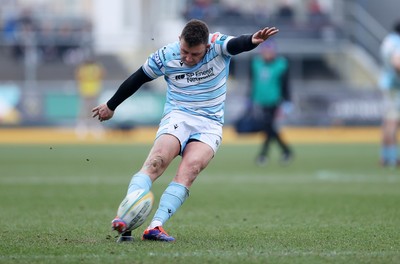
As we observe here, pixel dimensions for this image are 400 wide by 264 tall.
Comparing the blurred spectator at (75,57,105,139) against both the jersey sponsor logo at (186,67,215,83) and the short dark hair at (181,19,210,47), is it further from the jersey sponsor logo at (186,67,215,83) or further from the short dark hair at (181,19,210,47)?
the short dark hair at (181,19,210,47)

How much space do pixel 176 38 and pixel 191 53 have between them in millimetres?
30848

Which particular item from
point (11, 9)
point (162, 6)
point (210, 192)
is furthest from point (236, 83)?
point (210, 192)

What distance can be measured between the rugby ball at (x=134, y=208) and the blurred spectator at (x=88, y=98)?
968 inches

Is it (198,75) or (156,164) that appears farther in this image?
(198,75)

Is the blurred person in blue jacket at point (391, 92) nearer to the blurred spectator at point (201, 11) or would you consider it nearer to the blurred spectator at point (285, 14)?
the blurred spectator at point (201, 11)

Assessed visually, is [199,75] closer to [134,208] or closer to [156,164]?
[156,164]

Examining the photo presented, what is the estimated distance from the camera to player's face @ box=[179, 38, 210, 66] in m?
8.64

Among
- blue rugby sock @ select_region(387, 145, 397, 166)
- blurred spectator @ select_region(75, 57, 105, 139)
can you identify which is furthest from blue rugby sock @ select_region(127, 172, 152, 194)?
blurred spectator @ select_region(75, 57, 105, 139)

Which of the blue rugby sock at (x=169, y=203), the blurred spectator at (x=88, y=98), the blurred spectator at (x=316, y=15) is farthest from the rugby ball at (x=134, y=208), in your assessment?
the blurred spectator at (x=316, y=15)

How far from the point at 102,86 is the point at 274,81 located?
14.2 m

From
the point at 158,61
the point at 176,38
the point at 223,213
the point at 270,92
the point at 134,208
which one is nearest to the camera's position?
the point at 134,208

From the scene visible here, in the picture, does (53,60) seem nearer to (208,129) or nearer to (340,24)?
(340,24)

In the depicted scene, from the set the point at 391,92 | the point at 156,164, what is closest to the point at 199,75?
the point at 156,164

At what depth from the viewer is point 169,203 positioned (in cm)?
865
